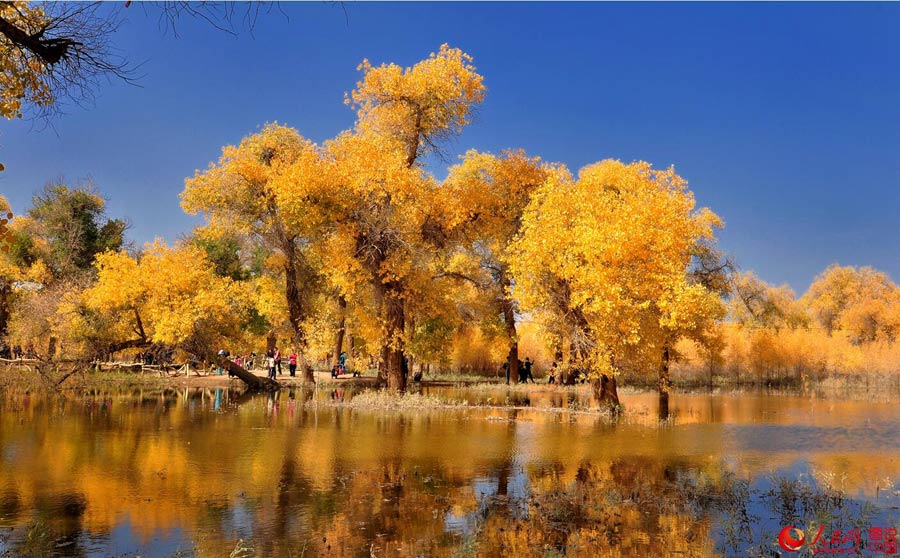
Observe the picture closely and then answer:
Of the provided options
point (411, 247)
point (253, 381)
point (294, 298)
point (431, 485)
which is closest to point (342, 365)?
point (253, 381)

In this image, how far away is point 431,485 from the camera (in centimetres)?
1163

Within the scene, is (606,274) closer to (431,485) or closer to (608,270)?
(608,270)

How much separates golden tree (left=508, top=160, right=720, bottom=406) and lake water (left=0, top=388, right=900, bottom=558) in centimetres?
276

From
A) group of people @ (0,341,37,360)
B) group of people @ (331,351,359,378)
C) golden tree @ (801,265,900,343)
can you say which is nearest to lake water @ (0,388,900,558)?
group of people @ (0,341,37,360)

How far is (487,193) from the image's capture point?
30.7 m

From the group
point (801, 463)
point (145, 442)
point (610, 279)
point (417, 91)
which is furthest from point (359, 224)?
point (801, 463)

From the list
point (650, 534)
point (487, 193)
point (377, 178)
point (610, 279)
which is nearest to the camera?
point (650, 534)

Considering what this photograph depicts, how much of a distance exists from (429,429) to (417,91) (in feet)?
49.6

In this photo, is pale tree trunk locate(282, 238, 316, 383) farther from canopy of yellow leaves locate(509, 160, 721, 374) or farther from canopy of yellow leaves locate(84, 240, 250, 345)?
canopy of yellow leaves locate(509, 160, 721, 374)

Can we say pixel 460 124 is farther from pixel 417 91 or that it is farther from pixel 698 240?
pixel 698 240

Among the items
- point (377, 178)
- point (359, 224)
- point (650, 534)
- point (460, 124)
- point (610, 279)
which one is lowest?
point (650, 534)

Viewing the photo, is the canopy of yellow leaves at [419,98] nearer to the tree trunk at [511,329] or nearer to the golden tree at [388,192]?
the golden tree at [388,192]

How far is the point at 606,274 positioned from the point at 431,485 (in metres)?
11.8

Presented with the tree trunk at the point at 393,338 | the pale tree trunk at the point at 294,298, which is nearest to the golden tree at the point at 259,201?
the pale tree trunk at the point at 294,298
